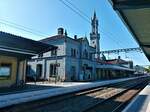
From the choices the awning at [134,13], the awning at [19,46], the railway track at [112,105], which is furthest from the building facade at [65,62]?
the awning at [134,13]

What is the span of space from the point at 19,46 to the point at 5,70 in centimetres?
293

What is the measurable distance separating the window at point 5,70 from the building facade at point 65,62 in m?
12.5

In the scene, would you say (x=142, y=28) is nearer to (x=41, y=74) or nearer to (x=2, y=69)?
(x=2, y=69)

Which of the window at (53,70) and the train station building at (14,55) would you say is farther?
the window at (53,70)

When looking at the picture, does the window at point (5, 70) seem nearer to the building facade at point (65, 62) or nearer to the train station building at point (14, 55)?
the train station building at point (14, 55)

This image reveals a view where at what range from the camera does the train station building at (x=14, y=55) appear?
18781 mm

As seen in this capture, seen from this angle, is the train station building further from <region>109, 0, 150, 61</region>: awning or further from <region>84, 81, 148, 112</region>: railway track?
<region>109, 0, 150, 61</region>: awning

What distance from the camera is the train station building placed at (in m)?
18.8

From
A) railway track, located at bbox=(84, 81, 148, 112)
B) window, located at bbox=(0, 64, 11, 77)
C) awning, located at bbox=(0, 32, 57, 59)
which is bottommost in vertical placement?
railway track, located at bbox=(84, 81, 148, 112)

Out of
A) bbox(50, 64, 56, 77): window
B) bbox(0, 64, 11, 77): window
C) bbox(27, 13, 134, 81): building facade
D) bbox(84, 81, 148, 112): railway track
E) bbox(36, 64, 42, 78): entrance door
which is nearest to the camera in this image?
Result: bbox(84, 81, 148, 112): railway track

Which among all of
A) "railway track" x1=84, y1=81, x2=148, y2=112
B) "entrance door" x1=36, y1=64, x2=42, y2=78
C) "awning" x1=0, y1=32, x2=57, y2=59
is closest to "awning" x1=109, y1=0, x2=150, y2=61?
"railway track" x1=84, y1=81, x2=148, y2=112

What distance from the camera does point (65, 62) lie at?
34.8 m

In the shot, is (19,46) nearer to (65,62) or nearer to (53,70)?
(65,62)

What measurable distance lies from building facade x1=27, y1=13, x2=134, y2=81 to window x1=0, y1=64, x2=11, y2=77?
41.1 ft
